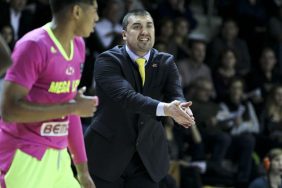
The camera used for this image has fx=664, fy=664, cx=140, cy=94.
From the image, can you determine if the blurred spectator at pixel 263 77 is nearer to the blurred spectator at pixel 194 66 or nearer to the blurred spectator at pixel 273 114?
the blurred spectator at pixel 273 114

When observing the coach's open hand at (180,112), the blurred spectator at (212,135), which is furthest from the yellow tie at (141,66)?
the blurred spectator at (212,135)

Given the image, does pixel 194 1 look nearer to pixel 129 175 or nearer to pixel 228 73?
pixel 228 73

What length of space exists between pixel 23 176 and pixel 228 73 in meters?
7.00

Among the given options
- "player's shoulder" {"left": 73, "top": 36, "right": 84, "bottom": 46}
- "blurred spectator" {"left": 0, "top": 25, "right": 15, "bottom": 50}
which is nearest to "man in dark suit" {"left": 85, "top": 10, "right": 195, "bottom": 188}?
"player's shoulder" {"left": 73, "top": 36, "right": 84, "bottom": 46}

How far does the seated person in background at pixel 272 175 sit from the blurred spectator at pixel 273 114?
1.35 meters

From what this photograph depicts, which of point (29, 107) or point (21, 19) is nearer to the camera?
point (29, 107)

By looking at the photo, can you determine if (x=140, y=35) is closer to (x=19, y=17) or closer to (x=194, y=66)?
(x=19, y=17)

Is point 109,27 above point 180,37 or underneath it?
above

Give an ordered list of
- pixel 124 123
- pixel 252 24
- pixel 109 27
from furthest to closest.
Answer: pixel 252 24
pixel 109 27
pixel 124 123

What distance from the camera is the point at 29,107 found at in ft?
10.8

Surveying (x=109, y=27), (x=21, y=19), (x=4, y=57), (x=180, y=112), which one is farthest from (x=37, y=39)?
(x=109, y=27)

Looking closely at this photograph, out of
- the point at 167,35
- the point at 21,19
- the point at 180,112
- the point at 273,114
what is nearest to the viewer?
the point at 180,112

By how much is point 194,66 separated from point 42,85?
664 centimetres

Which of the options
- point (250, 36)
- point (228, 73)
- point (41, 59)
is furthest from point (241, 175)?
point (41, 59)
